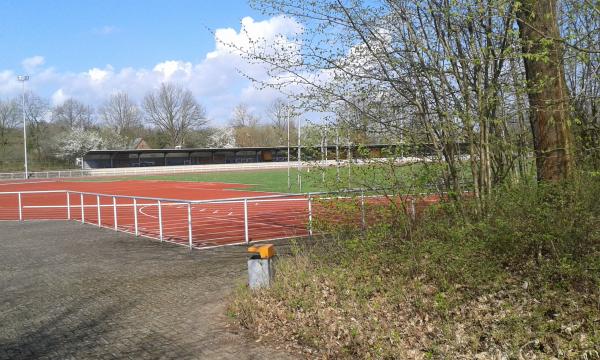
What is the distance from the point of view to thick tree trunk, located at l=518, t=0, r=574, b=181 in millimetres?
6133

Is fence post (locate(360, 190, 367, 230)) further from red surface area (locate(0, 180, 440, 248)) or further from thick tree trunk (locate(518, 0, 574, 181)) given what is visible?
thick tree trunk (locate(518, 0, 574, 181))

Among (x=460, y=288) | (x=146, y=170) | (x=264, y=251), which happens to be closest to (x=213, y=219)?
(x=264, y=251)

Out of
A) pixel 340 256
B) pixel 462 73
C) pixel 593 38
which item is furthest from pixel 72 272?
pixel 593 38

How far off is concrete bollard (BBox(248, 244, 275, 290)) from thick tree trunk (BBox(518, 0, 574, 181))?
12.3 ft

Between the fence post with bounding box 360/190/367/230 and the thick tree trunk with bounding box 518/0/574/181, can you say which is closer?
the thick tree trunk with bounding box 518/0/574/181

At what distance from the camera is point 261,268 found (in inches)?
264

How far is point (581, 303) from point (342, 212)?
10.1 ft

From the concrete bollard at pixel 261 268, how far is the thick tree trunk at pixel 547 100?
3.75 meters

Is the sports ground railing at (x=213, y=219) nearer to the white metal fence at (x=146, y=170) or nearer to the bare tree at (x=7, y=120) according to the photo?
the white metal fence at (x=146, y=170)

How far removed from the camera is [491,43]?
670 centimetres

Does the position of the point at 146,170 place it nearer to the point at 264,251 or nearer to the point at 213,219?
the point at 213,219

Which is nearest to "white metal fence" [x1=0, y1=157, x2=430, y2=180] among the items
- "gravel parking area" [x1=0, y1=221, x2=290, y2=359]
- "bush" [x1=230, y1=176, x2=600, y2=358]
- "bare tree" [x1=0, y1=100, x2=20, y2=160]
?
"bare tree" [x1=0, y1=100, x2=20, y2=160]

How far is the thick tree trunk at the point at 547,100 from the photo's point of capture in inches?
241

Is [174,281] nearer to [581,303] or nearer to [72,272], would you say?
[72,272]
